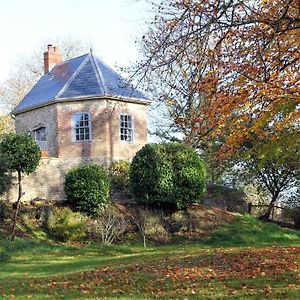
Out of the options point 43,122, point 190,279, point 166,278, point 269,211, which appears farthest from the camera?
point 43,122

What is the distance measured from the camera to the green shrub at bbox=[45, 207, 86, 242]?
1894 centimetres

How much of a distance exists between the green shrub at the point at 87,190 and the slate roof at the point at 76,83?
18.8 ft

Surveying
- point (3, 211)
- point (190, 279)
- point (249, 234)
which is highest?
point (3, 211)

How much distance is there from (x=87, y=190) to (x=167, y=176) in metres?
3.21

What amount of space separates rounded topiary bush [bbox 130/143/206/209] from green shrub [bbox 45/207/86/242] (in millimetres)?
2880

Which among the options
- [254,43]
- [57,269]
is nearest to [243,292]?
[254,43]

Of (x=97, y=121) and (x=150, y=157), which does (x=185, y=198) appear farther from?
(x=97, y=121)

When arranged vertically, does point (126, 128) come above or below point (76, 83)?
below

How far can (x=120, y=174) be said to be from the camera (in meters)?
25.2

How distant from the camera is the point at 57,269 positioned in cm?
1281

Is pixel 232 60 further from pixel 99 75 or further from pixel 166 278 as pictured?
pixel 99 75

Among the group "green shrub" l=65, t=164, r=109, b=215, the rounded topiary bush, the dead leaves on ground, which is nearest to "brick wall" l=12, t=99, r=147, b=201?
"green shrub" l=65, t=164, r=109, b=215

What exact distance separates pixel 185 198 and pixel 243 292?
13591mm

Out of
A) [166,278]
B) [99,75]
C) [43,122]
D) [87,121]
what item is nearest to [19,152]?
[87,121]
